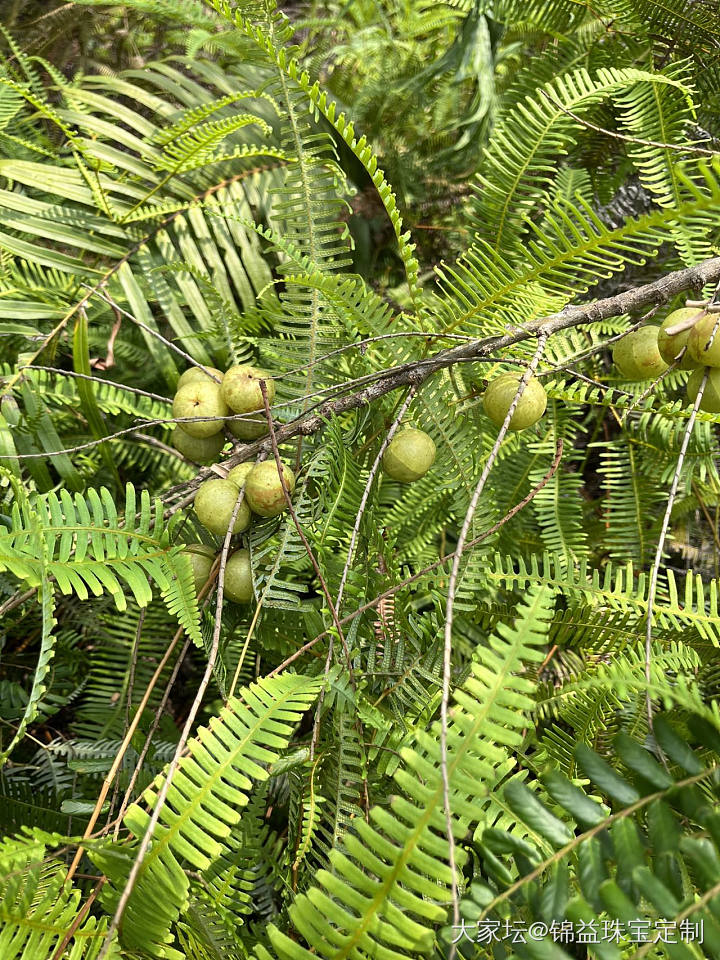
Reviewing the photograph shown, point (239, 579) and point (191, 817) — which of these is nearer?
point (191, 817)

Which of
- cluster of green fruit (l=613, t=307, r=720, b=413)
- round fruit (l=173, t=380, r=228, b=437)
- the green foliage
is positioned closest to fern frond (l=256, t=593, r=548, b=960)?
the green foliage

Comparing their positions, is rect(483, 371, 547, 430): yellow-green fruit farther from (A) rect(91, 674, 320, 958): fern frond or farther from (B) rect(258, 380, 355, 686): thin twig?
(A) rect(91, 674, 320, 958): fern frond

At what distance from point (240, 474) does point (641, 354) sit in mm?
580

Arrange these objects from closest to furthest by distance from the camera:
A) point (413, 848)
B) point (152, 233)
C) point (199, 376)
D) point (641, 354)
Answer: point (413, 848) < point (641, 354) < point (199, 376) < point (152, 233)

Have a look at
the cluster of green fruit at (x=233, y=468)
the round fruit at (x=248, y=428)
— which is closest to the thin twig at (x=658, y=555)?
the cluster of green fruit at (x=233, y=468)

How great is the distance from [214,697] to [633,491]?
95 cm

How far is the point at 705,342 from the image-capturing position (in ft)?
2.44

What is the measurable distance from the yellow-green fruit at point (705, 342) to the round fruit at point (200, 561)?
0.70 meters

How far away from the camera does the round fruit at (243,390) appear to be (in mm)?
898

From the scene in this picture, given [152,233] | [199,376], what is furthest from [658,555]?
[152,233]

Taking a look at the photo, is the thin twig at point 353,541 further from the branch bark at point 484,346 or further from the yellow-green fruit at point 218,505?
the yellow-green fruit at point 218,505

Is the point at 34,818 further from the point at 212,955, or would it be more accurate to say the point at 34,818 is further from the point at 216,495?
the point at 216,495

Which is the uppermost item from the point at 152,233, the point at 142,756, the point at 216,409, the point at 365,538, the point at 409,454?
the point at 152,233

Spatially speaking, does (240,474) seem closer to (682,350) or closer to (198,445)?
(198,445)
